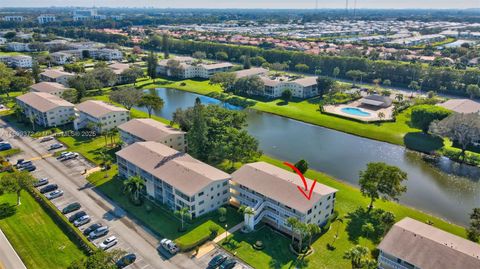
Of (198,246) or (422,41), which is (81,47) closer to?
(198,246)

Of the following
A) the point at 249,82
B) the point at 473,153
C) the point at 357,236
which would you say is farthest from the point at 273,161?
the point at 249,82

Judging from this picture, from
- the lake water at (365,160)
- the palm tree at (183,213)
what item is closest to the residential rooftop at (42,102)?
the lake water at (365,160)

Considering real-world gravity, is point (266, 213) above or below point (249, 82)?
below

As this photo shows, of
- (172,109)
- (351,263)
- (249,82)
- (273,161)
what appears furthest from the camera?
(249,82)

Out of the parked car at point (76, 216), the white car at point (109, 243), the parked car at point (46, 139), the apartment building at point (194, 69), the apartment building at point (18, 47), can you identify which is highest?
the apartment building at point (18, 47)

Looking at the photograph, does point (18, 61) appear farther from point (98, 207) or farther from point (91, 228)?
point (91, 228)

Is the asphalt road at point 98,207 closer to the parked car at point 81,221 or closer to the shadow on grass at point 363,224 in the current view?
the parked car at point 81,221
